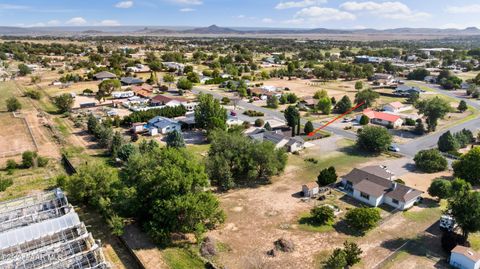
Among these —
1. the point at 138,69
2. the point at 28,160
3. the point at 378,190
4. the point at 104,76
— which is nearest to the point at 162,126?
the point at 28,160

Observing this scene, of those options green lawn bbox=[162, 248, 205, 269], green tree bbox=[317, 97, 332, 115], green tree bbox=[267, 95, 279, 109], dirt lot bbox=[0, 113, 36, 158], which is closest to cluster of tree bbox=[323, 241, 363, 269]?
green lawn bbox=[162, 248, 205, 269]

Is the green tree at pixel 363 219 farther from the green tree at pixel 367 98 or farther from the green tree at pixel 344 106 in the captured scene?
the green tree at pixel 367 98

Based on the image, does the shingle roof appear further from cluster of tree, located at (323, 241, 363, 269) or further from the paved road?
the paved road

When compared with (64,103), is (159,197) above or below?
below

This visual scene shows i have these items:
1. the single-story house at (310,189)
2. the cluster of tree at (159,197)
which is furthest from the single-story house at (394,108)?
the cluster of tree at (159,197)

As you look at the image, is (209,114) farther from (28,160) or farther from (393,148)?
(393,148)

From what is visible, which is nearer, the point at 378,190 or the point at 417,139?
the point at 378,190
